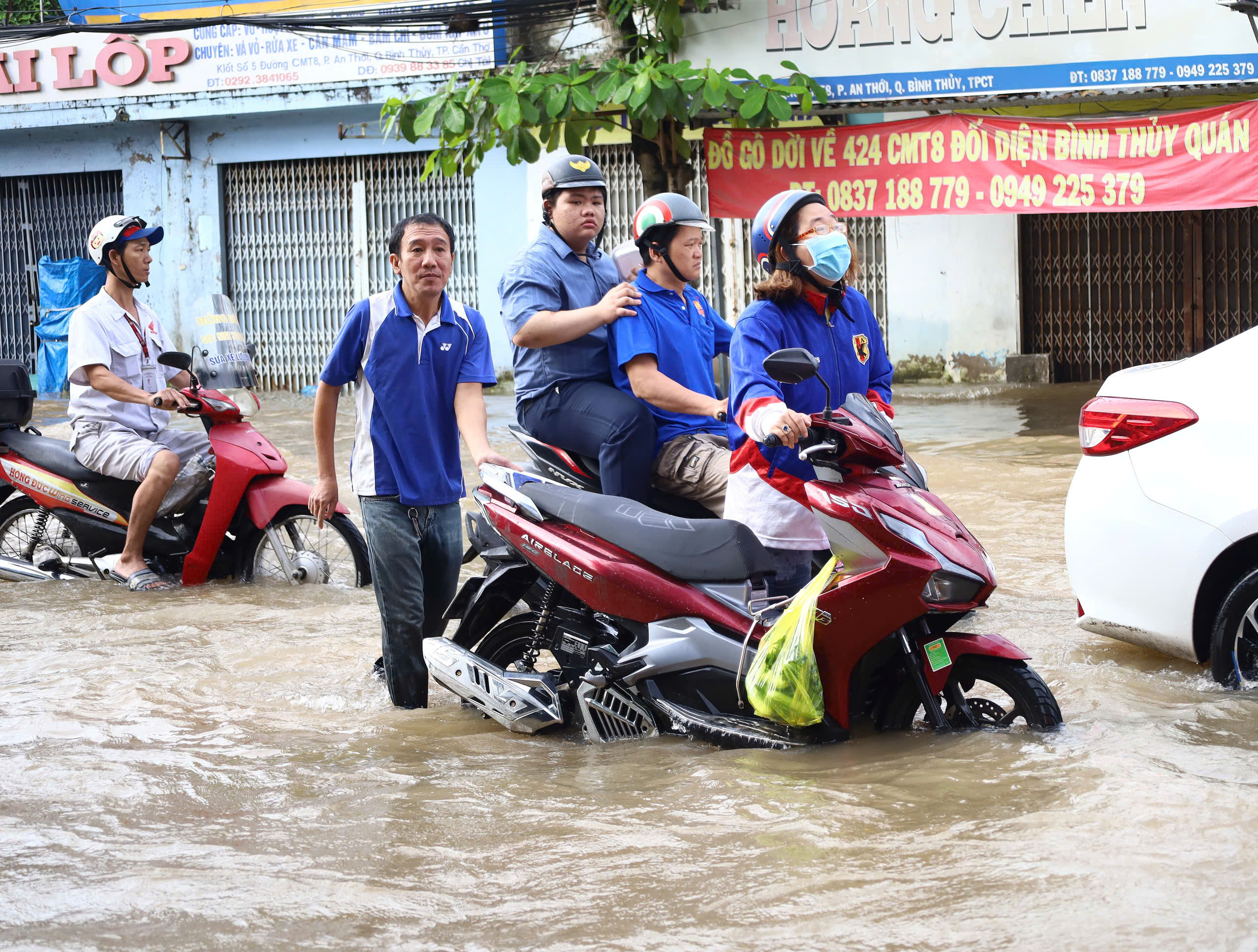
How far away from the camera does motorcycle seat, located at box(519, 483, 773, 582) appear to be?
12.7 ft

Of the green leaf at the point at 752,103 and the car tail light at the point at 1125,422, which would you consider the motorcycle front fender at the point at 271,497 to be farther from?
the green leaf at the point at 752,103

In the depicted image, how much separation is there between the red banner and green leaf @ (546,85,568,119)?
2.05 metres

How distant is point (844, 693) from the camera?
364 centimetres

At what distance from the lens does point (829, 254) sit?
12.6ft

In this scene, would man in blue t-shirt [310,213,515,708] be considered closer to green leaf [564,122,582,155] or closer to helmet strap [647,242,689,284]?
helmet strap [647,242,689,284]

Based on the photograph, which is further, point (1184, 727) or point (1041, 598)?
point (1041, 598)

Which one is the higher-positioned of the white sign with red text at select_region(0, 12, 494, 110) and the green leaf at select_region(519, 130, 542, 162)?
the white sign with red text at select_region(0, 12, 494, 110)

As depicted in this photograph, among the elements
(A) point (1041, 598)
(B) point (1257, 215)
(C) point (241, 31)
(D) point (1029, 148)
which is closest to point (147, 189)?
(C) point (241, 31)

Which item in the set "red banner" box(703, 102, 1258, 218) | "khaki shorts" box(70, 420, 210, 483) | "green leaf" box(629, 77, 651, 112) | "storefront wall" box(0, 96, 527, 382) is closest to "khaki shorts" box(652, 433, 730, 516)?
"khaki shorts" box(70, 420, 210, 483)

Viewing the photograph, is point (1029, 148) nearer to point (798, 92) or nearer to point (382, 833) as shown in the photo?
point (798, 92)

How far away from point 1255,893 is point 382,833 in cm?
196

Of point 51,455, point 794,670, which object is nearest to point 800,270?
point 794,670

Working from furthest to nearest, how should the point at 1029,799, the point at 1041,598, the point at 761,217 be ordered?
the point at 1041,598 → the point at 761,217 → the point at 1029,799

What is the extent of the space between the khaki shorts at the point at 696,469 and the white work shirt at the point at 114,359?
3135mm
